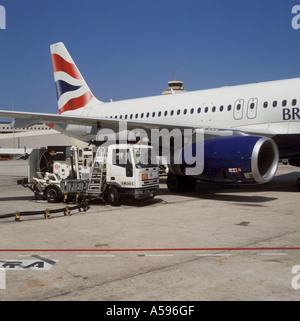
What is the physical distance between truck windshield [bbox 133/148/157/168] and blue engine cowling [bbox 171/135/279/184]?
153 cm

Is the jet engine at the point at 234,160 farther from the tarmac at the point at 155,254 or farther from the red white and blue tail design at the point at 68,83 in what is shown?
the red white and blue tail design at the point at 68,83

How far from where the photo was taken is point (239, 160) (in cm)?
1183

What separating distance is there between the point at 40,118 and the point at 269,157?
7625mm

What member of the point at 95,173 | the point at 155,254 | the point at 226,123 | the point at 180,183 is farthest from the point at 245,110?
the point at 155,254

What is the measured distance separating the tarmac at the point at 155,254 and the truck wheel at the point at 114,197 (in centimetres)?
36

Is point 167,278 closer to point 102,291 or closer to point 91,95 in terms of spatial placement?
point 102,291

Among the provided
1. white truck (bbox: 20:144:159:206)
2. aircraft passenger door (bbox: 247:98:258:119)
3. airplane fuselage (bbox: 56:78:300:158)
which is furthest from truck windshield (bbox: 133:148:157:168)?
aircraft passenger door (bbox: 247:98:258:119)

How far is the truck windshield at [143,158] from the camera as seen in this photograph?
12.2 metres

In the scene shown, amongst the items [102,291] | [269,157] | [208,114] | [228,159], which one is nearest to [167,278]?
[102,291]

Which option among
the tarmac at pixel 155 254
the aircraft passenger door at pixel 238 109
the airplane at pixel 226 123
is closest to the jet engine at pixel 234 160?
the airplane at pixel 226 123

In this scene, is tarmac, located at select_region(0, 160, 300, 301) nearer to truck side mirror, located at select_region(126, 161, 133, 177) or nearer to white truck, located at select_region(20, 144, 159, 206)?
white truck, located at select_region(20, 144, 159, 206)

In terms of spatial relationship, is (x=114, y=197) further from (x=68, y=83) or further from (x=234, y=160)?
(x=68, y=83)

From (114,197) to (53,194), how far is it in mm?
2198

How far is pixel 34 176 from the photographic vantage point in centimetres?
1376
